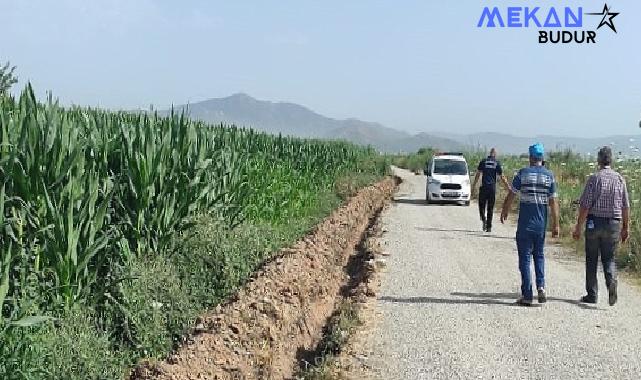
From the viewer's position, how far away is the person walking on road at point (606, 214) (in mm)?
8906

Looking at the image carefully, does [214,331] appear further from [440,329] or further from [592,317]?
[592,317]

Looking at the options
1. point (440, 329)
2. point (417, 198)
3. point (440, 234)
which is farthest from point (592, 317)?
point (417, 198)

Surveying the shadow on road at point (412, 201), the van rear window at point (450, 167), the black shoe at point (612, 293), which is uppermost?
the van rear window at point (450, 167)

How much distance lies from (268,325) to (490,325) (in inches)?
107

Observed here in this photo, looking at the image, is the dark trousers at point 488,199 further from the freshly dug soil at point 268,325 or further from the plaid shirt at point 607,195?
the plaid shirt at point 607,195

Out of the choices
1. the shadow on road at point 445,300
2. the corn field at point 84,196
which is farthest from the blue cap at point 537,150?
the corn field at point 84,196

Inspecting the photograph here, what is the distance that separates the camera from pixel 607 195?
8.89 metres

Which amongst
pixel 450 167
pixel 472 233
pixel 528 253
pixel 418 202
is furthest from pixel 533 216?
pixel 418 202

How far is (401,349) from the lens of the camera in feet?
23.5

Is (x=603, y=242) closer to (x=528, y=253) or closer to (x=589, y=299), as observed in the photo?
(x=589, y=299)

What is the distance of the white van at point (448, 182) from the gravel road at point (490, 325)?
39.2ft

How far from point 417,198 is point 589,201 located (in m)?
20.1

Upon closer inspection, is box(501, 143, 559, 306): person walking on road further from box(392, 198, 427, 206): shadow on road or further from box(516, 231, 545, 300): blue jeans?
box(392, 198, 427, 206): shadow on road

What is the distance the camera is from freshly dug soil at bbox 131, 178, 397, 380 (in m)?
5.92
